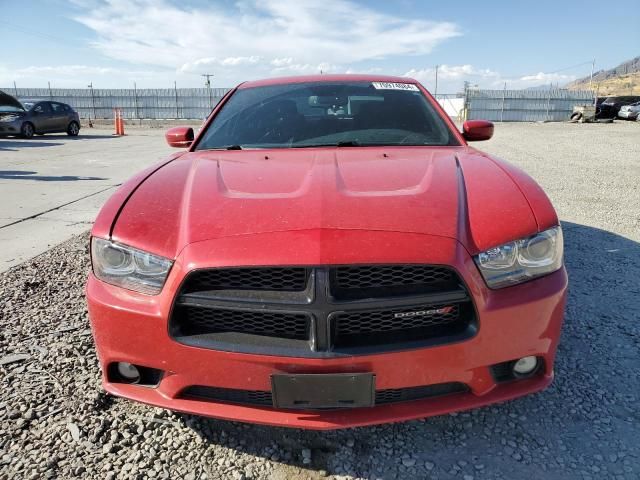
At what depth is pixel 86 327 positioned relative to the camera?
291 cm

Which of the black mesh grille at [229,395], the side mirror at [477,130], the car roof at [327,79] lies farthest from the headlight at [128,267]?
the side mirror at [477,130]

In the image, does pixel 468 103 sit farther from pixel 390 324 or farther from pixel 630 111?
pixel 390 324

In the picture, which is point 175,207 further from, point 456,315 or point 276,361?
point 456,315

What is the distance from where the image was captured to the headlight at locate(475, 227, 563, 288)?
167 centimetres

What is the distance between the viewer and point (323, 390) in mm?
1560

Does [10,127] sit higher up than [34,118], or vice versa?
[34,118]

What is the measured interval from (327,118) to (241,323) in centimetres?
176

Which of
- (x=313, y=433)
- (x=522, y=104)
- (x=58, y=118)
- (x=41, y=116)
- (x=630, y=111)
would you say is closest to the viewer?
(x=313, y=433)

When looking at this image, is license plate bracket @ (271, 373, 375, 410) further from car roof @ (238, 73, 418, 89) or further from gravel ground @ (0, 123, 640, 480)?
car roof @ (238, 73, 418, 89)

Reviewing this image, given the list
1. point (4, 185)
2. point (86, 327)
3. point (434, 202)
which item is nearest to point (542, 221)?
point (434, 202)

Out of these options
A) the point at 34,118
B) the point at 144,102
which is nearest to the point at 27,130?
the point at 34,118

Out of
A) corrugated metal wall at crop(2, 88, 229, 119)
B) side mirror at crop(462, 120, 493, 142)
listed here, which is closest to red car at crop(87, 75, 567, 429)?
side mirror at crop(462, 120, 493, 142)

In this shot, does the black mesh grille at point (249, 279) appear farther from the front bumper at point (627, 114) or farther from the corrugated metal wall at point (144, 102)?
the front bumper at point (627, 114)

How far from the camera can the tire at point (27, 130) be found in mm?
16828
